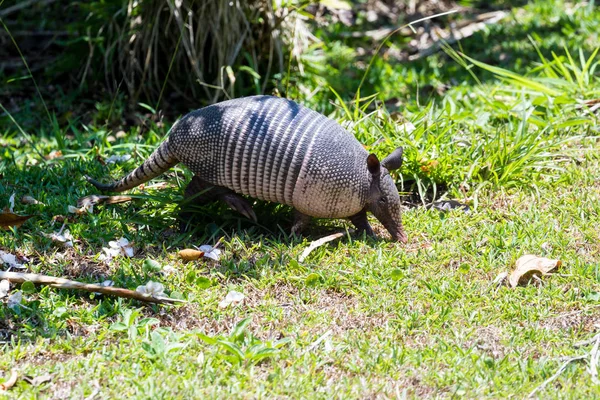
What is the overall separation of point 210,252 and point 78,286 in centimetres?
82

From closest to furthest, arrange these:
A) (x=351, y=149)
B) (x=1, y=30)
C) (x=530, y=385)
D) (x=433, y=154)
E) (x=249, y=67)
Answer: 1. (x=530, y=385)
2. (x=351, y=149)
3. (x=433, y=154)
4. (x=249, y=67)
5. (x=1, y=30)

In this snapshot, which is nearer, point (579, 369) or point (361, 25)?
point (579, 369)

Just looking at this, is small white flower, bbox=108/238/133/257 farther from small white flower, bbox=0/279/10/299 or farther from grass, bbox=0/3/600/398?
small white flower, bbox=0/279/10/299

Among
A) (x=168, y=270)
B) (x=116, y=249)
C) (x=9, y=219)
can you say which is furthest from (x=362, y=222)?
(x=9, y=219)

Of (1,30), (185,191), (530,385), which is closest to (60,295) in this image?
(185,191)

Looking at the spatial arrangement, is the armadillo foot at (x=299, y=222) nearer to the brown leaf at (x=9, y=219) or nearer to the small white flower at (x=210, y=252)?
the small white flower at (x=210, y=252)

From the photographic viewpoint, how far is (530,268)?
4348 mm

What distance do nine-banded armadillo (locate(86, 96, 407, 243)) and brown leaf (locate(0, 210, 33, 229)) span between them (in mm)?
896

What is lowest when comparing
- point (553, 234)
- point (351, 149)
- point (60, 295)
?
point (553, 234)

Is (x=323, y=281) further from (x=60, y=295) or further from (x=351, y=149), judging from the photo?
(x=60, y=295)

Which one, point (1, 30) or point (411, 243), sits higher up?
point (1, 30)

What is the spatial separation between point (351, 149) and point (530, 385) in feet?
5.72

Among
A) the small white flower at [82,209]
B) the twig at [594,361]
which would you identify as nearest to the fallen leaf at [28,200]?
the small white flower at [82,209]

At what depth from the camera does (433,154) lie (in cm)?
545
